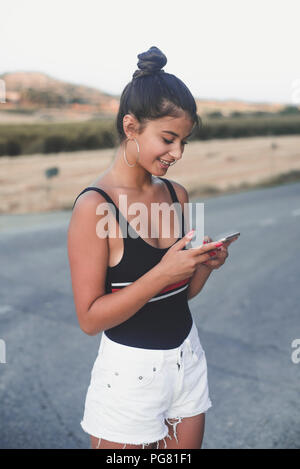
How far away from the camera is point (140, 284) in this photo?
6.00ft

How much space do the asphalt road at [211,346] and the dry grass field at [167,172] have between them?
552 cm

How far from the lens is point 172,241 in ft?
6.77

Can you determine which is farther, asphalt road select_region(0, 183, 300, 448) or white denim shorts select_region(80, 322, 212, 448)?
asphalt road select_region(0, 183, 300, 448)

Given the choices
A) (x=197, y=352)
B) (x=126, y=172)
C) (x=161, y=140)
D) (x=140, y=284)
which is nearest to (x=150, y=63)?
(x=161, y=140)

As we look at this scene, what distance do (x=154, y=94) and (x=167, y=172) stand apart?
2107 cm

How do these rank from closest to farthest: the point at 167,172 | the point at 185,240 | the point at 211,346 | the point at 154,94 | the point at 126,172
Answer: the point at 185,240
the point at 154,94
the point at 126,172
the point at 211,346
the point at 167,172

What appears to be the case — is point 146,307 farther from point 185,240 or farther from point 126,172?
point 126,172

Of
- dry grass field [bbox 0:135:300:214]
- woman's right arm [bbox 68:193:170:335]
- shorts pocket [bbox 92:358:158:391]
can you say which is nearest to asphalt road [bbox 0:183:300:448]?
shorts pocket [bbox 92:358:158:391]

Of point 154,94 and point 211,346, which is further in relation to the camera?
point 211,346

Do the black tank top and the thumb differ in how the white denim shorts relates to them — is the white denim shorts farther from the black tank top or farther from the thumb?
the thumb

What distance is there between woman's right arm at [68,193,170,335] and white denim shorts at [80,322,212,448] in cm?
16

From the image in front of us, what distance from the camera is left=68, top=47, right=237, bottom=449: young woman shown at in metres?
1.84

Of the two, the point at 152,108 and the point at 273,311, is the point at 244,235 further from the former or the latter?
the point at 152,108

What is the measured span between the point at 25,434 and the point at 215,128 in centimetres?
4363
